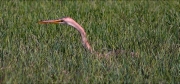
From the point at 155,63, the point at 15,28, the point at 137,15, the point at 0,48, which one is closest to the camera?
the point at 155,63

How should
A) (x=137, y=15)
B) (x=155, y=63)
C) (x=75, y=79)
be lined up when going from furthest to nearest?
1. (x=137, y=15)
2. (x=155, y=63)
3. (x=75, y=79)

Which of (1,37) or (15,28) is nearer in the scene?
(1,37)

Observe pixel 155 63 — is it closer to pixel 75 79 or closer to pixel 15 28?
pixel 75 79

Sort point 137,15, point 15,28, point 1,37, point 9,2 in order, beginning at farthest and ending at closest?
1. point 9,2
2. point 137,15
3. point 15,28
4. point 1,37

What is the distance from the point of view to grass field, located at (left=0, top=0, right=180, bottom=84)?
6523mm

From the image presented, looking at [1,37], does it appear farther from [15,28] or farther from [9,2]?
[9,2]

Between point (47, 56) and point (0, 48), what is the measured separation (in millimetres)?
743

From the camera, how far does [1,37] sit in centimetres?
837

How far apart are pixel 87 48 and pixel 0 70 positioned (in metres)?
1.49

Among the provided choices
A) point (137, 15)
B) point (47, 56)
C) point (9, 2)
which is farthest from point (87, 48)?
point (9, 2)

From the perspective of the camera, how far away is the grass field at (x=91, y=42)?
6523 mm

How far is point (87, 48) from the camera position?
25.1 feet

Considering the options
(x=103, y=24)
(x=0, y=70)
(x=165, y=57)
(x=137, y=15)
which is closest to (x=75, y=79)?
(x=0, y=70)

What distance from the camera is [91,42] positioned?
8.34 m
